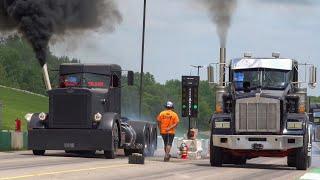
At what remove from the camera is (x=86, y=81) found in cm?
2614

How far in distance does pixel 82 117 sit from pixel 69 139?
2.84 ft

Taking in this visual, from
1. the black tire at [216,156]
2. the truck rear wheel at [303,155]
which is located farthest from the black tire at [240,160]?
the truck rear wheel at [303,155]

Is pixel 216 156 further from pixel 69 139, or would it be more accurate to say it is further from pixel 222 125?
pixel 69 139

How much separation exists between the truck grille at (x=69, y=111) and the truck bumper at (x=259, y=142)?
227 inches

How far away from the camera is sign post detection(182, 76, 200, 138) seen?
125 feet

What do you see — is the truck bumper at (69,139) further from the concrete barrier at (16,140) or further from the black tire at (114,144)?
the concrete barrier at (16,140)

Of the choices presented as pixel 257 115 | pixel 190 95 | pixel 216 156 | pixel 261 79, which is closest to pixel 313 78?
pixel 261 79

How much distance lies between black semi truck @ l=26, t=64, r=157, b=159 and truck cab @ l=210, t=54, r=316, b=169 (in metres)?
4.57

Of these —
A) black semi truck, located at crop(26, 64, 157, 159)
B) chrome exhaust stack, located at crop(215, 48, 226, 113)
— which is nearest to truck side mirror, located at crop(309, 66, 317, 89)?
chrome exhaust stack, located at crop(215, 48, 226, 113)

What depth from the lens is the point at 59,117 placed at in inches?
988

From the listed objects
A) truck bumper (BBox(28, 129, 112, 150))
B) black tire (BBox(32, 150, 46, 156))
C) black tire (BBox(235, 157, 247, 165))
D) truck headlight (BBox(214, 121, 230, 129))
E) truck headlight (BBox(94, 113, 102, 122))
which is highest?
truck headlight (BBox(94, 113, 102, 122))

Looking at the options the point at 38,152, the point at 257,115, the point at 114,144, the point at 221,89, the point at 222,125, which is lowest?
the point at 38,152

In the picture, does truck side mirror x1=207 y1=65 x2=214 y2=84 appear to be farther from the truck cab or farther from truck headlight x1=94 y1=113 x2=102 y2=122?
truck headlight x1=94 y1=113 x2=102 y2=122

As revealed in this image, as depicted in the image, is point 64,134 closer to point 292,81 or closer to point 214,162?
point 214,162
